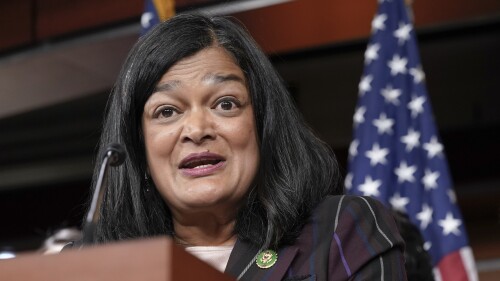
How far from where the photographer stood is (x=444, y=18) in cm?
482

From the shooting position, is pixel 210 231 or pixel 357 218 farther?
pixel 210 231

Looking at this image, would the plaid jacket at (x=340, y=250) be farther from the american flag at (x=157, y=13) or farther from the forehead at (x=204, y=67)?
the american flag at (x=157, y=13)

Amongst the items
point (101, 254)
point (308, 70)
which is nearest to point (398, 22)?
point (308, 70)

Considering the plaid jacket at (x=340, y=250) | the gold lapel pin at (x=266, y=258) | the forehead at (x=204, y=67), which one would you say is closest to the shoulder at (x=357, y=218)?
the plaid jacket at (x=340, y=250)

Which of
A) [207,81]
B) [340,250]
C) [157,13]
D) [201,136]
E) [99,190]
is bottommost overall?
[340,250]

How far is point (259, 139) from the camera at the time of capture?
1.97 metres

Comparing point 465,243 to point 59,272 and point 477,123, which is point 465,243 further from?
point 59,272

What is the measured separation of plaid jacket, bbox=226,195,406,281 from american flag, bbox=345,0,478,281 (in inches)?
68.9

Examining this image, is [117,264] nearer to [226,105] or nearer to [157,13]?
[226,105]

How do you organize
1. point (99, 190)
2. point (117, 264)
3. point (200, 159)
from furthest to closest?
point (200, 159), point (99, 190), point (117, 264)

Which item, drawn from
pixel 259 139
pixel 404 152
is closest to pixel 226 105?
pixel 259 139

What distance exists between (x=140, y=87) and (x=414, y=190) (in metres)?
2.00

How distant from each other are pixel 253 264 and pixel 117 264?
615 mm

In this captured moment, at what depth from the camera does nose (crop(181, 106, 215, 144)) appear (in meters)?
1.85
